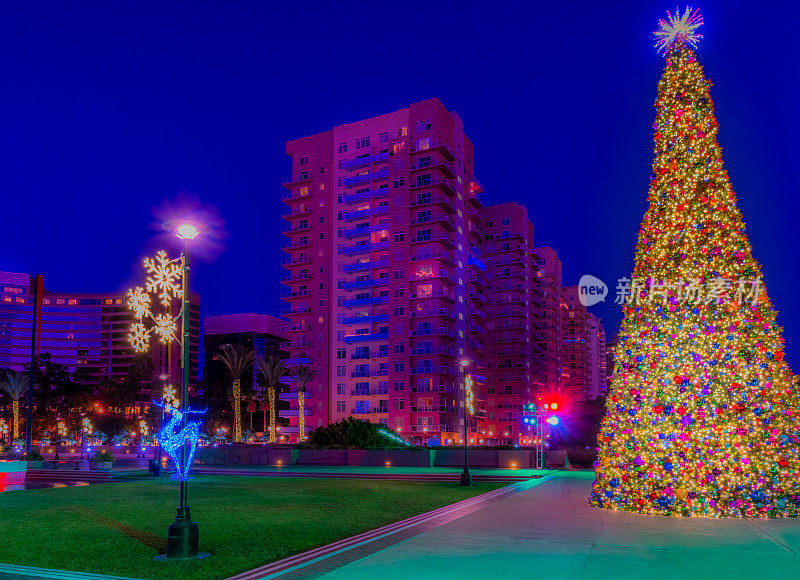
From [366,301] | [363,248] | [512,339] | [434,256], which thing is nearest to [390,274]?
[366,301]

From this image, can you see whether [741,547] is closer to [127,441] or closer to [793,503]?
[793,503]

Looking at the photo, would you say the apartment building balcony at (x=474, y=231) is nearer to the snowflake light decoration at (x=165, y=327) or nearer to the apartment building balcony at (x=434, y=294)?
the apartment building balcony at (x=434, y=294)

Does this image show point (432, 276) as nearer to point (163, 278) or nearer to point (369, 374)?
point (369, 374)

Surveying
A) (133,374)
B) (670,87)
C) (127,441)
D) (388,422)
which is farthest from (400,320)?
(670,87)

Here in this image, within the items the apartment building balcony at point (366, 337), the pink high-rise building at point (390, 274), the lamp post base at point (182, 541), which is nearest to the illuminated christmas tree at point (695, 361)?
the lamp post base at point (182, 541)

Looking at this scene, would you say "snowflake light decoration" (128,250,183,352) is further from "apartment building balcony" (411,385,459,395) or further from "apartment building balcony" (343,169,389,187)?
"apartment building balcony" (343,169,389,187)

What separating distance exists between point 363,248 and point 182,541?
7414cm

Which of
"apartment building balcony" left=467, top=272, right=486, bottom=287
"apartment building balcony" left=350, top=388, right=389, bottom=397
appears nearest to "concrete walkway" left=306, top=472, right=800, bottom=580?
"apartment building balcony" left=350, top=388, right=389, bottom=397

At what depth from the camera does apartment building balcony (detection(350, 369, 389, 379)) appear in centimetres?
8200

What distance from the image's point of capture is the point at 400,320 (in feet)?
268

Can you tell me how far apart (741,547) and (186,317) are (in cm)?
1108

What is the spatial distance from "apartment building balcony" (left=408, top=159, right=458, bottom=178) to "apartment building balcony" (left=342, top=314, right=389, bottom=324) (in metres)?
19.1

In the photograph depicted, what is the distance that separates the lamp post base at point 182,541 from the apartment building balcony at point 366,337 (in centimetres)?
7003

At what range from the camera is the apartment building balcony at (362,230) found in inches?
3319
